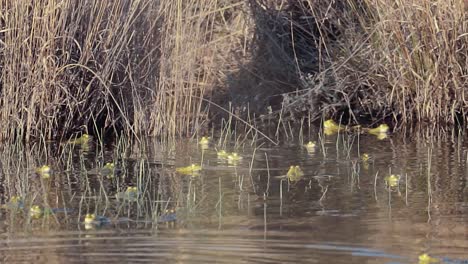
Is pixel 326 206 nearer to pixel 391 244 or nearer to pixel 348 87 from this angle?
pixel 391 244

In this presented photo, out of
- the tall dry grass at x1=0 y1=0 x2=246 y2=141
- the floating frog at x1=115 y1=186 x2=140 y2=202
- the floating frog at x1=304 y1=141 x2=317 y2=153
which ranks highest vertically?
the tall dry grass at x1=0 y1=0 x2=246 y2=141

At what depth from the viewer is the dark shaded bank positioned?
8.85 metres

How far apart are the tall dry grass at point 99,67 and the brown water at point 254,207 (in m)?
0.58

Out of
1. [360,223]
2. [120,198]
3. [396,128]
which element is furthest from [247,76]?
[360,223]

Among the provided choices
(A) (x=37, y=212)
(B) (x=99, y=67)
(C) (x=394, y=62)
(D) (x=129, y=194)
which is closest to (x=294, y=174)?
(D) (x=129, y=194)

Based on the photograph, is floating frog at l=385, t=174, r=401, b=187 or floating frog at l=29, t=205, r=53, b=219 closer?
floating frog at l=29, t=205, r=53, b=219

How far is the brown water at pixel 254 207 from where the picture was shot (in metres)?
5.26

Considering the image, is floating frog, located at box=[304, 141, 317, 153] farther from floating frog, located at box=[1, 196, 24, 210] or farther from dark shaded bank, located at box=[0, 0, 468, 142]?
floating frog, located at box=[1, 196, 24, 210]

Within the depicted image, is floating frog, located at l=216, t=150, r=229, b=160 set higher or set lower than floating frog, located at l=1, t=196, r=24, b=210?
higher

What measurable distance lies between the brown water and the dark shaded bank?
2.20 feet

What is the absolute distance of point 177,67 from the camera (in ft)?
30.8

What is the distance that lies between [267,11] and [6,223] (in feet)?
19.0

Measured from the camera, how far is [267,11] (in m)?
11.2

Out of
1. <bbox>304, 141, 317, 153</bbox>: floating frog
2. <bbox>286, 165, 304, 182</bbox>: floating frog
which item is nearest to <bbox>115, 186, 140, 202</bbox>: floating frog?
<bbox>286, 165, 304, 182</bbox>: floating frog
